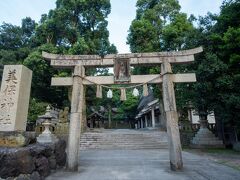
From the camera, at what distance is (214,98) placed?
12891mm

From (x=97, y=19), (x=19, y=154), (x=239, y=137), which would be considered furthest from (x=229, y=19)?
(x=97, y=19)

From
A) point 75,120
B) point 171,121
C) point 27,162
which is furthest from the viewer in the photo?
point 75,120

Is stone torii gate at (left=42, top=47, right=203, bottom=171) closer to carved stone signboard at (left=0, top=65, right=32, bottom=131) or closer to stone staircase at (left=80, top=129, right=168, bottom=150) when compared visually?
carved stone signboard at (left=0, top=65, right=32, bottom=131)

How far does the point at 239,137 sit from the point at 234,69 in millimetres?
5954

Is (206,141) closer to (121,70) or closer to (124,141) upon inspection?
(124,141)

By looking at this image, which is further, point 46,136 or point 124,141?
point 124,141

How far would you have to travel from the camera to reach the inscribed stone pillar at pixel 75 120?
7.73 metres

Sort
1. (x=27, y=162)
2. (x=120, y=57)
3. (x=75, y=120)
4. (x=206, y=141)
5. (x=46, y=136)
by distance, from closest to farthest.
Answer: (x=27, y=162)
(x=75, y=120)
(x=120, y=57)
(x=46, y=136)
(x=206, y=141)

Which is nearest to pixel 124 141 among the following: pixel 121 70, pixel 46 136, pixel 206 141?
pixel 206 141

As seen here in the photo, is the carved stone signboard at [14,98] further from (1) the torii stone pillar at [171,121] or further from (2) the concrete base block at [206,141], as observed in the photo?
(2) the concrete base block at [206,141]

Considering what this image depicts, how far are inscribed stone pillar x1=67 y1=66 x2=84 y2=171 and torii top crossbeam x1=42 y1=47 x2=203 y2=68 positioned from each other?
424mm

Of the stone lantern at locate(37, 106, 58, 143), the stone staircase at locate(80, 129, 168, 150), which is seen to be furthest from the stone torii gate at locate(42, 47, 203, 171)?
the stone staircase at locate(80, 129, 168, 150)

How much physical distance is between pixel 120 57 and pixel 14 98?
4.54 meters

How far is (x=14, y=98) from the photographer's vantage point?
6.78m
